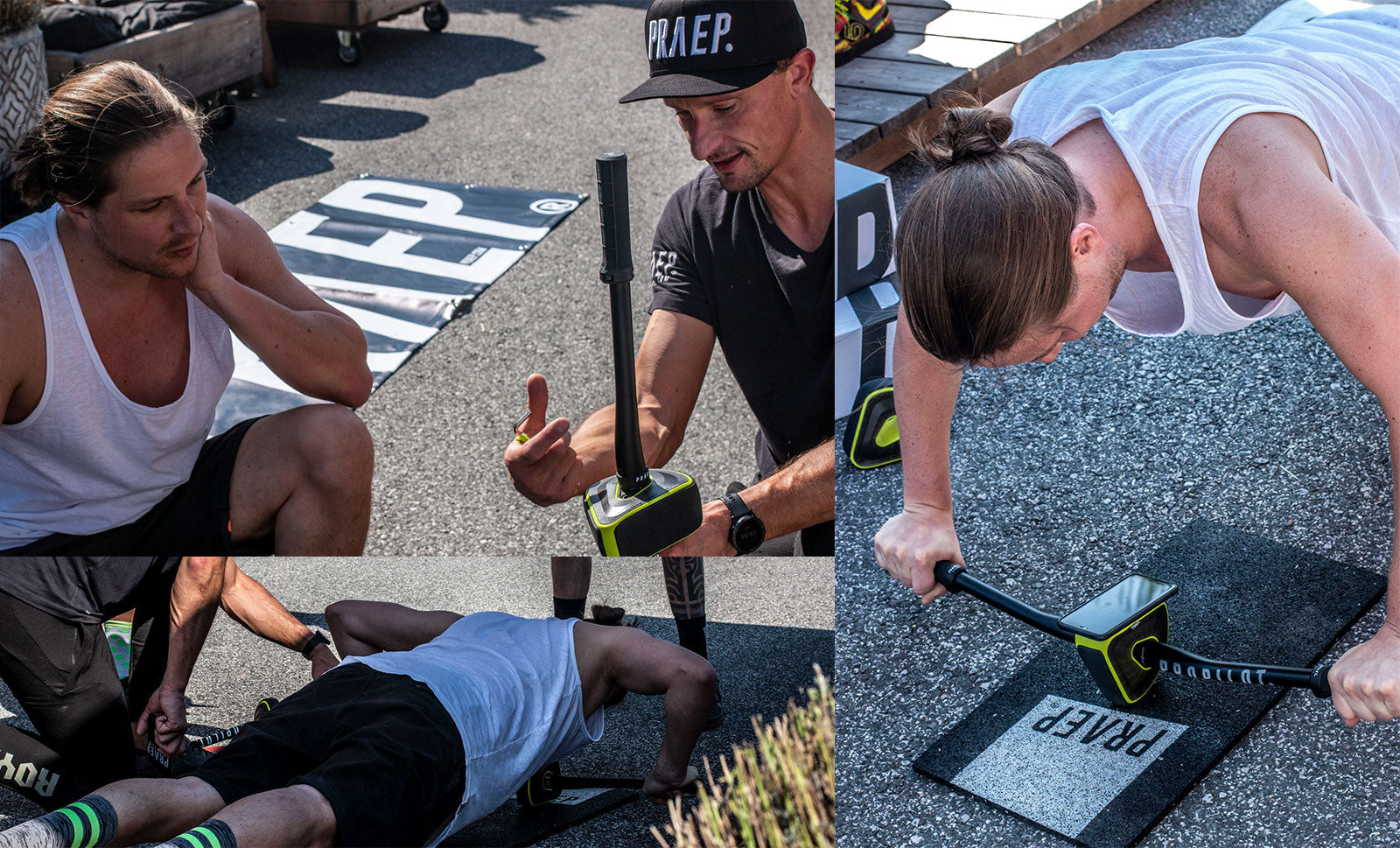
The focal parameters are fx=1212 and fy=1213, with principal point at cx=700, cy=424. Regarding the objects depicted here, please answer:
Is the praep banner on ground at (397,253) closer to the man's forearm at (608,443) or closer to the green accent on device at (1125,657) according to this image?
the man's forearm at (608,443)

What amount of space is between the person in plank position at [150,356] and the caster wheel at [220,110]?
3 centimetres

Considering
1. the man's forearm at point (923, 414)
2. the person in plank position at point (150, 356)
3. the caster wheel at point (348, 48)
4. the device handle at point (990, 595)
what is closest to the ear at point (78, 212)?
the person in plank position at point (150, 356)

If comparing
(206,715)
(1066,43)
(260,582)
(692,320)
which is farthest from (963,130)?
(1066,43)

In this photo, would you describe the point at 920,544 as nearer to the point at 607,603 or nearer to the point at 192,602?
the point at 607,603

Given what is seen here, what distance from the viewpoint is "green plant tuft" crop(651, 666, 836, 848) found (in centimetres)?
154

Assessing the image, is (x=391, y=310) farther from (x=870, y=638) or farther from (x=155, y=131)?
(x=870, y=638)

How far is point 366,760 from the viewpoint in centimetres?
144

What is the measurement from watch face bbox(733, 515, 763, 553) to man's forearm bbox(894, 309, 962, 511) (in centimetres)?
42

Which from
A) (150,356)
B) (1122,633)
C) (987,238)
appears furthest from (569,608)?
(1122,633)

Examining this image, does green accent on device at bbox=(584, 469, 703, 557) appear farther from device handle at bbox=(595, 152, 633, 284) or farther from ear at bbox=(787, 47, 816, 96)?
ear at bbox=(787, 47, 816, 96)

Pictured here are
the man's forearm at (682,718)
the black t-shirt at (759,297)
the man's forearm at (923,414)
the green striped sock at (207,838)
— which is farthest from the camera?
the man's forearm at (923,414)

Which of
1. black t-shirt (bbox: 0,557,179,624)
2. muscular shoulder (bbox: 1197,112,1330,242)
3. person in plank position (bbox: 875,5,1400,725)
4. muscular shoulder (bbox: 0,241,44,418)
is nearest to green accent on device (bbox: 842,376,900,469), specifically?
person in plank position (bbox: 875,5,1400,725)

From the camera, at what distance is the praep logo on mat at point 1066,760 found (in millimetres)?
1946

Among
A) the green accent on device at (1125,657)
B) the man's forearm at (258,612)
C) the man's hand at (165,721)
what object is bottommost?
the green accent on device at (1125,657)
